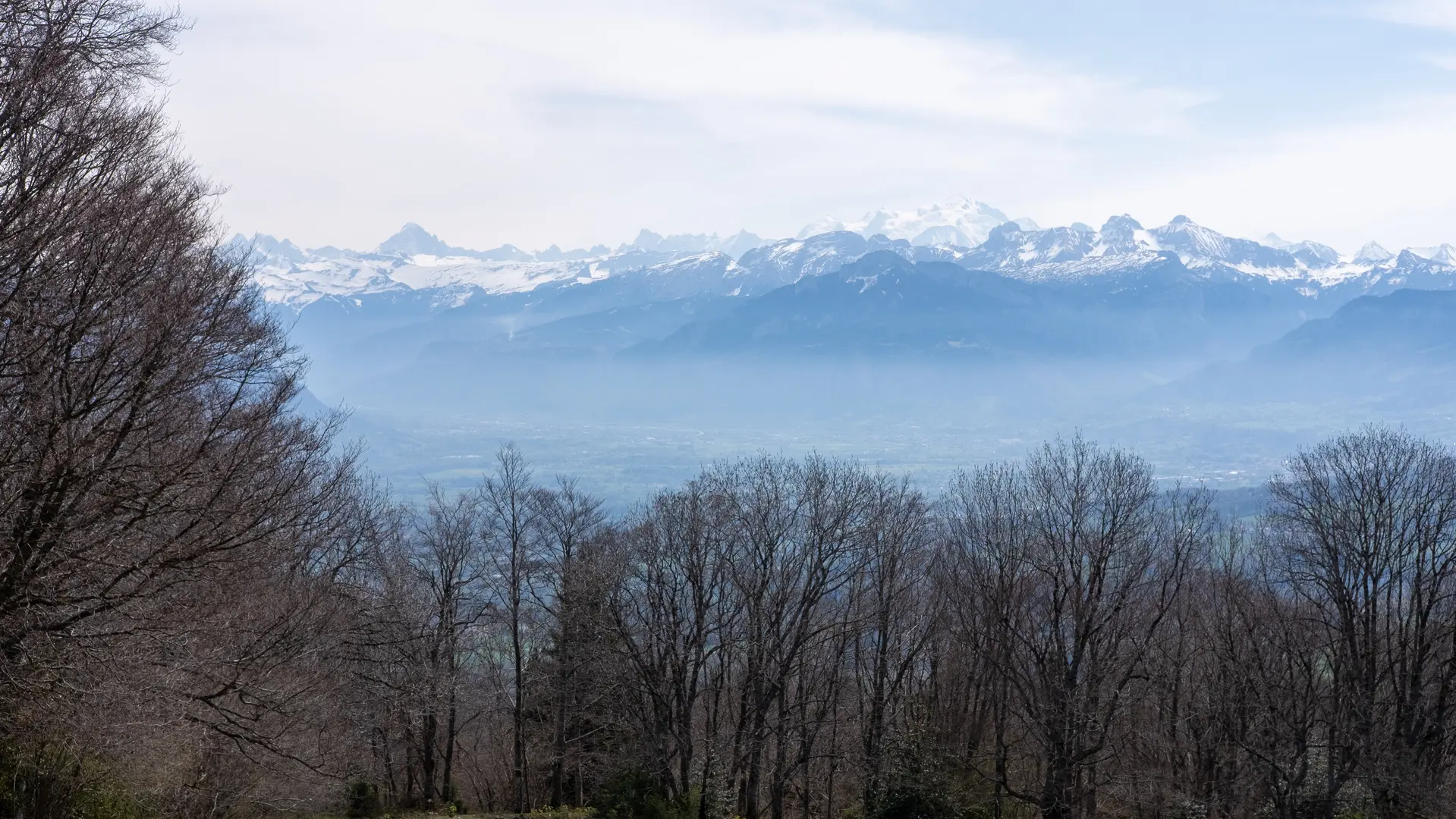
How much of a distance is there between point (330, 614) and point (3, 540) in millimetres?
14862

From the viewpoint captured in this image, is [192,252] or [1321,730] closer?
[192,252]

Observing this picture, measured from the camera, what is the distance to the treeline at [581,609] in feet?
41.6

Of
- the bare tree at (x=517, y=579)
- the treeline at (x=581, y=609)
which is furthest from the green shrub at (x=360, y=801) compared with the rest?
the bare tree at (x=517, y=579)

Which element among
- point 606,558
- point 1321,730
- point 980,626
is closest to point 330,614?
point 606,558

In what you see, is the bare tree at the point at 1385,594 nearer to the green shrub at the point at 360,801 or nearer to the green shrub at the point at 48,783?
the green shrub at the point at 360,801

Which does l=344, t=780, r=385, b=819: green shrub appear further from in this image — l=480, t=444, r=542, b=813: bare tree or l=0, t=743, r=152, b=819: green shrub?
l=0, t=743, r=152, b=819: green shrub

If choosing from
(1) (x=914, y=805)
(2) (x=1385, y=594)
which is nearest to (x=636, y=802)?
(1) (x=914, y=805)

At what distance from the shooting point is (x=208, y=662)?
1576 centimetres

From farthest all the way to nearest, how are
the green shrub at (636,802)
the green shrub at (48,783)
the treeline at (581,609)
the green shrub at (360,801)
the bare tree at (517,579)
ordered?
1. the bare tree at (517,579)
2. the green shrub at (360,801)
3. the green shrub at (636,802)
4. the green shrub at (48,783)
5. the treeline at (581,609)

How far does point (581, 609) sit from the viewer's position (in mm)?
35062

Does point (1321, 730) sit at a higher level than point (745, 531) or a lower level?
lower

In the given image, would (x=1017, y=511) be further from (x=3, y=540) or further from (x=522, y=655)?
(x=3, y=540)

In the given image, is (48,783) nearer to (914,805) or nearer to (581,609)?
(581,609)

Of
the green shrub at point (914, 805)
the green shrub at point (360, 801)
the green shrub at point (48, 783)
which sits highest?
the green shrub at point (48, 783)
